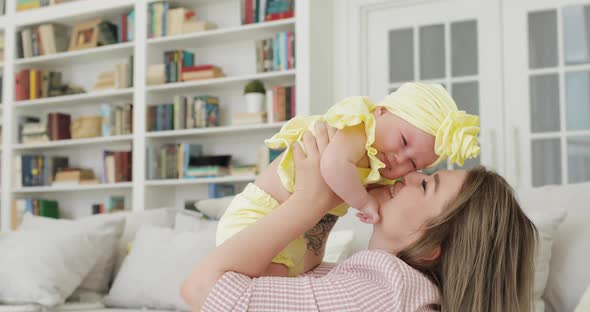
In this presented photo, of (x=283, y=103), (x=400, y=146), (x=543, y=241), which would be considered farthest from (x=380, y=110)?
(x=283, y=103)

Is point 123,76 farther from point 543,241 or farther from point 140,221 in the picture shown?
point 543,241

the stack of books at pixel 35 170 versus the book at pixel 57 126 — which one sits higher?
the book at pixel 57 126

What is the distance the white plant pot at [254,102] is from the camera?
4.76 metres

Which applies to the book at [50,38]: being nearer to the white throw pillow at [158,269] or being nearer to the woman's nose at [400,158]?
the white throw pillow at [158,269]

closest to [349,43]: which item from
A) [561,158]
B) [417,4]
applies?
[417,4]

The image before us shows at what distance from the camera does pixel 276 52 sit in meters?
4.72

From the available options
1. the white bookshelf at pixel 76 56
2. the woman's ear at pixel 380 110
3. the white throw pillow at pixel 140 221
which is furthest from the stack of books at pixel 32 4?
the woman's ear at pixel 380 110

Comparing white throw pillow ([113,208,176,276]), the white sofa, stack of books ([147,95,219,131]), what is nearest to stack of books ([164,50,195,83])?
stack of books ([147,95,219,131])

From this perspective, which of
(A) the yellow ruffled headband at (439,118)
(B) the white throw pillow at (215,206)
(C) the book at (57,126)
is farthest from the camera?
(C) the book at (57,126)

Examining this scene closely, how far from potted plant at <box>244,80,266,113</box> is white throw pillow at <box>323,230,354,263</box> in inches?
86.7

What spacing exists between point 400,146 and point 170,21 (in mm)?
3857

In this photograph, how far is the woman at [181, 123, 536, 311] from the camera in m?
1.17

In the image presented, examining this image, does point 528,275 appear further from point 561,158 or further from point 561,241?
point 561,158

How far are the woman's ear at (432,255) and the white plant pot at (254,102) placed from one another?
3.55m
